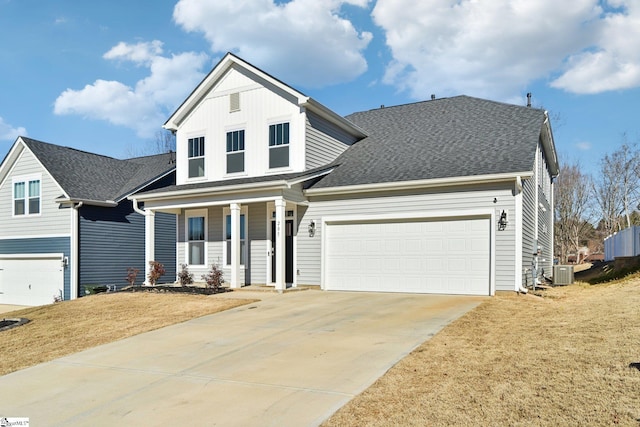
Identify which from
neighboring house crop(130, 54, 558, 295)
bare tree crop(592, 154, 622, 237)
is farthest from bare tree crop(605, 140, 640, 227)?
neighboring house crop(130, 54, 558, 295)

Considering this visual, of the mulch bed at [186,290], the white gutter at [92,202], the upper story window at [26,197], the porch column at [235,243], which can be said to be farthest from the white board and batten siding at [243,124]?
the upper story window at [26,197]

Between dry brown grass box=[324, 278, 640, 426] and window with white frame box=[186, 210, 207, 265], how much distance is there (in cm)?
1200

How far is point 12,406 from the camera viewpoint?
20.2ft

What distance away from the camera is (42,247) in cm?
2109

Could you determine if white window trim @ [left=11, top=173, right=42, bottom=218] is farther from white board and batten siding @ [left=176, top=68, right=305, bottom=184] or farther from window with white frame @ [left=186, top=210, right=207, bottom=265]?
window with white frame @ [left=186, top=210, right=207, bottom=265]

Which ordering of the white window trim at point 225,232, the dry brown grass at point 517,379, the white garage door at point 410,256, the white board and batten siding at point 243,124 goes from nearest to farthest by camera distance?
the dry brown grass at point 517,379 → the white garage door at point 410,256 → the white board and batten siding at point 243,124 → the white window trim at point 225,232

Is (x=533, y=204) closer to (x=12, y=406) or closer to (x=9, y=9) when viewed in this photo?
(x=12, y=406)

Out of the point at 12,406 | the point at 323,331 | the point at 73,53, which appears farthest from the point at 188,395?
the point at 73,53

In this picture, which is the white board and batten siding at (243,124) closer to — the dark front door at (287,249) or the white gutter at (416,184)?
the white gutter at (416,184)

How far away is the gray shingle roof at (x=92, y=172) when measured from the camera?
20.8 meters

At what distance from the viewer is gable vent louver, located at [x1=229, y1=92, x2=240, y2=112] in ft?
57.8

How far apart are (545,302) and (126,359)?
9.67 metres

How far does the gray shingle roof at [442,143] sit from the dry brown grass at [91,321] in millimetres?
5799

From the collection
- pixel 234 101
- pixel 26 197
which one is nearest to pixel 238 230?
pixel 234 101
